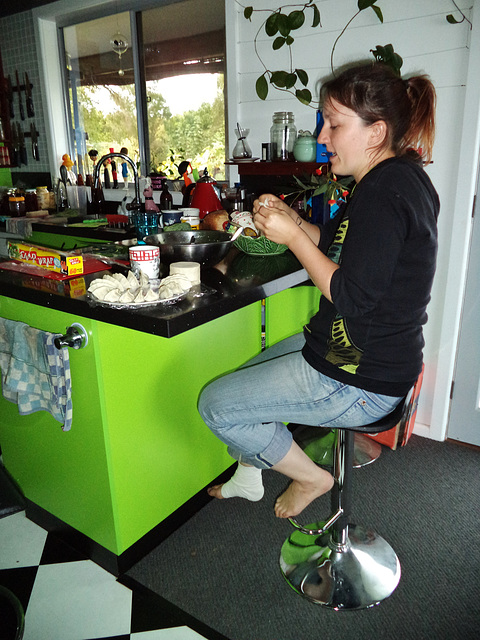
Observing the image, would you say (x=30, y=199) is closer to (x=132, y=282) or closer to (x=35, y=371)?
(x=35, y=371)

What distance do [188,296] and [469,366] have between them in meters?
1.43

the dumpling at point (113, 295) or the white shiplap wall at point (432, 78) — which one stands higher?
the white shiplap wall at point (432, 78)

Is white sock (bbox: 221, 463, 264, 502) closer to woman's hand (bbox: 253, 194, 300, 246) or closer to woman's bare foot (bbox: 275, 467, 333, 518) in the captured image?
woman's bare foot (bbox: 275, 467, 333, 518)

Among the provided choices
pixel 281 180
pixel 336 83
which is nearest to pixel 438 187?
pixel 281 180

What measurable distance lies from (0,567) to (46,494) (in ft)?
0.78

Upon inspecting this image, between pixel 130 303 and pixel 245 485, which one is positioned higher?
pixel 130 303

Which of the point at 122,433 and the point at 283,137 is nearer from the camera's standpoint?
the point at 122,433

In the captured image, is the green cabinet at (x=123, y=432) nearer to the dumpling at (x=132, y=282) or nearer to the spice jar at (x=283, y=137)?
the dumpling at (x=132, y=282)

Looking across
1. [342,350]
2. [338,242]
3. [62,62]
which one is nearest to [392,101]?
[338,242]

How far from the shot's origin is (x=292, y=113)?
225 cm

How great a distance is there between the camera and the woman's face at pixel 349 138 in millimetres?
1115

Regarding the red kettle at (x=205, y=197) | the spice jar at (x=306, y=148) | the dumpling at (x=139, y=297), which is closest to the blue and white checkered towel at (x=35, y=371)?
the dumpling at (x=139, y=297)

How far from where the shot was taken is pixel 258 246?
5.35ft

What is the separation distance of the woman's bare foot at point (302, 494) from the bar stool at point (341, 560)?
36 mm
